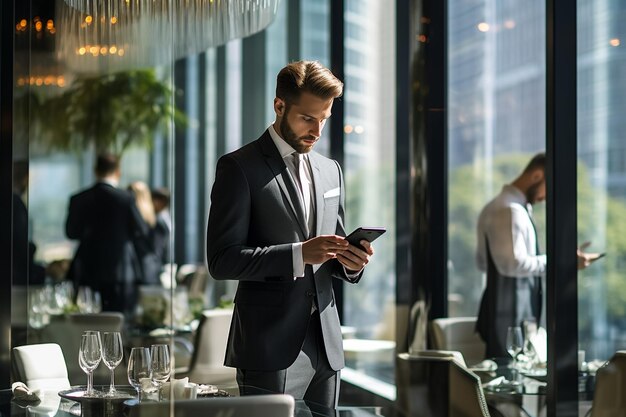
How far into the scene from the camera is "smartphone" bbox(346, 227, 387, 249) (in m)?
2.64

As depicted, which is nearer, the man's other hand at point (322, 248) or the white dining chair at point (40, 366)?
the man's other hand at point (322, 248)

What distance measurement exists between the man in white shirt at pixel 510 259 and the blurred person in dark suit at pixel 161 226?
3.81m

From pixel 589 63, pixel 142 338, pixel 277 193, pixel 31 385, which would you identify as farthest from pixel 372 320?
pixel 277 193

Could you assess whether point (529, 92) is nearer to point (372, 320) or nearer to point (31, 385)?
point (372, 320)

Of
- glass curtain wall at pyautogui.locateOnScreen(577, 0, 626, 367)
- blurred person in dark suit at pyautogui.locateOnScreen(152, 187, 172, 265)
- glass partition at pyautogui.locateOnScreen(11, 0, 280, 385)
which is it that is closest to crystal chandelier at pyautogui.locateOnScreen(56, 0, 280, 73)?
glass partition at pyautogui.locateOnScreen(11, 0, 280, 385)

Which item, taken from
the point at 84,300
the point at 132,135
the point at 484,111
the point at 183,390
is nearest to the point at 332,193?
the point at 183,390

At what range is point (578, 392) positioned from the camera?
390 cm

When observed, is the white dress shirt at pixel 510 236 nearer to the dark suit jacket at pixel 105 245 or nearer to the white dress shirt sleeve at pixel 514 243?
the white dress shirt sleeve at pixel 514 243

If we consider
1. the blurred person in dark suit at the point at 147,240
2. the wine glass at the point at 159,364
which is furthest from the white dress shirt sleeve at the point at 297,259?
the blurred person in dark suit at the point at 147,240

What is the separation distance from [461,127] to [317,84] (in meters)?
2.43

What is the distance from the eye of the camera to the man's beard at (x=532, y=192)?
4.49 m

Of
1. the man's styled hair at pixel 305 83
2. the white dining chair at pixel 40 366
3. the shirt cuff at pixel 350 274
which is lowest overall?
the white dining chair at pixel 40 366

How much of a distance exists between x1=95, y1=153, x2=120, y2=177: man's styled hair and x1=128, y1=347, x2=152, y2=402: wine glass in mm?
4580

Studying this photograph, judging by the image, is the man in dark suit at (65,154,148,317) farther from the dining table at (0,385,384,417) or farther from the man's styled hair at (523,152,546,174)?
the dining table at (0,385,384,417)
